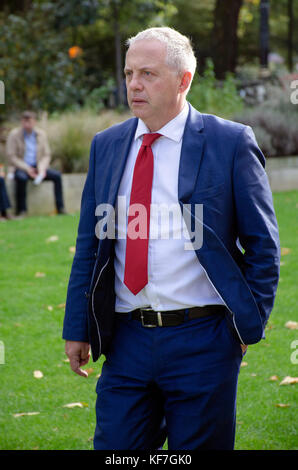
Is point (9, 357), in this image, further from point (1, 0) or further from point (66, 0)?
point (1, 0)

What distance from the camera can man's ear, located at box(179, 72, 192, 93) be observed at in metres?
2.91

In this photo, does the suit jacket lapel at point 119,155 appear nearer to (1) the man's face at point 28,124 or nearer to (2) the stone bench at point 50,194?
(2) the stone bench at point 50,194

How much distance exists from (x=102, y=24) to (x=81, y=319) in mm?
31059

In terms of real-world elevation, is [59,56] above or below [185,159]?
below

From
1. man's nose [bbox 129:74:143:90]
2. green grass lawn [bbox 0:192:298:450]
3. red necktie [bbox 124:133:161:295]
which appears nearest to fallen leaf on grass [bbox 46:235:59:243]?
green grass lawn [bbox 0:192:298:450]

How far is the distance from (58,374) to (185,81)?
3089 mm

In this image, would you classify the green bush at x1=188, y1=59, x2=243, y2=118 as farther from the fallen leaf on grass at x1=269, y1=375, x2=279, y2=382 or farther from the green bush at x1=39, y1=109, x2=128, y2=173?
the fallen leaf on grass at x1=269, y1=375, x2=279, y2=382

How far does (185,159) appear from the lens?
9.37 feet

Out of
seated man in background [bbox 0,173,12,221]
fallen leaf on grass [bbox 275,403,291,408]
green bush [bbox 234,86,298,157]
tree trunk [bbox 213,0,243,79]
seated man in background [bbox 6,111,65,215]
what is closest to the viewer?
fallen leaf on grass [bbox 275,403,291,408]

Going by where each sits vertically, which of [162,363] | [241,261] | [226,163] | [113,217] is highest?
[226,163]

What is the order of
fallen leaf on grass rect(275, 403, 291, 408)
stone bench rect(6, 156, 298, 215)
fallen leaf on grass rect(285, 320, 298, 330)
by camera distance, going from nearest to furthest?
fallen leaf on grass rect(275, 403, 291, 408)
fallen leaf on grass rect(285, 320, 298, 330)
stone bench rect(6, 156, 298, 215)

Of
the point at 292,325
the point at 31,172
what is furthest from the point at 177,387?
the point at 31,172

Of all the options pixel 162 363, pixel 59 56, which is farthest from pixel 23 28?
pixel 162 363

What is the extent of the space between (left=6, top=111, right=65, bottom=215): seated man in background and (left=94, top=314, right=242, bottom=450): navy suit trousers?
9.32 metres
